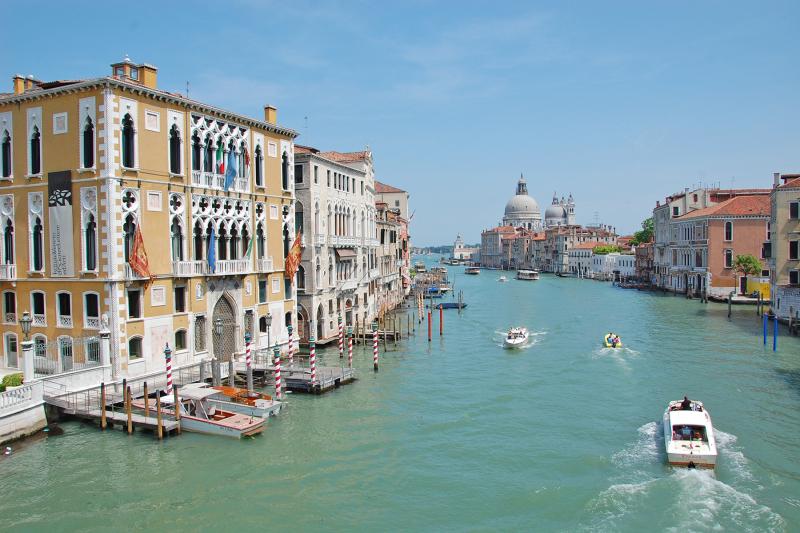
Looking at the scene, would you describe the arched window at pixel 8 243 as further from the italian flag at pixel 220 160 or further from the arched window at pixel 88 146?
the italian flag at pixel 220 160

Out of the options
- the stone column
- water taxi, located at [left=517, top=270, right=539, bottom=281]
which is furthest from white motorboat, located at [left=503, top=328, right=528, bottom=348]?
water taxi, located at [left=517, top=270, right=539, bottom=281]

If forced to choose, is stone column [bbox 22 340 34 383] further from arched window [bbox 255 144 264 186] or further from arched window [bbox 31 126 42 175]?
arched window [bbox 255 144 264 186]

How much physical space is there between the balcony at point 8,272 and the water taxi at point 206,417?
5816mm

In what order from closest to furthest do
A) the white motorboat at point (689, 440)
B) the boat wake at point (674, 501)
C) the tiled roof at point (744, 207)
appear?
1. the boat wake at point (674, 501)
2. the white motorboat at point (689, 440)
3. the tiled roof at point (744, 207)

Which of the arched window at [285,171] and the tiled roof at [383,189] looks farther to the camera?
the tiled roof at [383,189]

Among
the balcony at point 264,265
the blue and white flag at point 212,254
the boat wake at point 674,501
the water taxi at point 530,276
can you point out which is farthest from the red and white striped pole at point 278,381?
the water taxi at point 530,276

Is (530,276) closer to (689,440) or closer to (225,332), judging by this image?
(225,332)

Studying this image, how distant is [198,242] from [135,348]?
3778mm

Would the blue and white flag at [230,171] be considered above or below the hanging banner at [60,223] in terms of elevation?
above

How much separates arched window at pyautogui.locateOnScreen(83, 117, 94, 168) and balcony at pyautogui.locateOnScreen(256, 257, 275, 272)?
6.64 meters

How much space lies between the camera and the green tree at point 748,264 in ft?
157

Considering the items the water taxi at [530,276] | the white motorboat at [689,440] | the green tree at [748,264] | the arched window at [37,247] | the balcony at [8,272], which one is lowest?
the white motorboat at [689,440]

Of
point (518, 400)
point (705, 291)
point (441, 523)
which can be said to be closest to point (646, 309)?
point (705, 291)

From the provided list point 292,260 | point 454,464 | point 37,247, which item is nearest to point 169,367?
point 37,247
